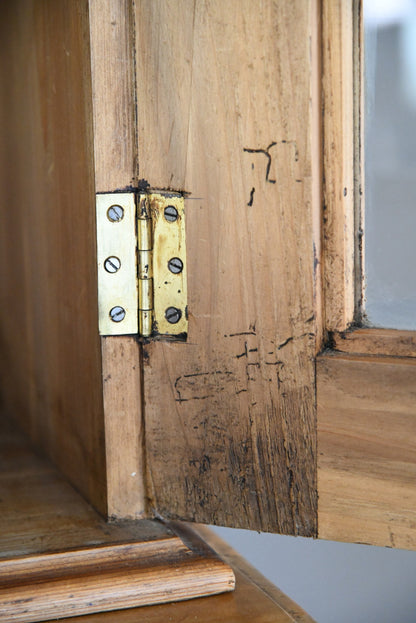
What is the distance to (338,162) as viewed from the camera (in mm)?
542

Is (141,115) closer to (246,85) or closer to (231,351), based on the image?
(246,85)

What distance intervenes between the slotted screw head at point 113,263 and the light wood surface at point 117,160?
0.20 feet

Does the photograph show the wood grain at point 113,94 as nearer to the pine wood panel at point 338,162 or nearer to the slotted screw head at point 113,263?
the slotted screw head at point 113,263

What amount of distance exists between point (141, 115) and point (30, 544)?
40 centimetres

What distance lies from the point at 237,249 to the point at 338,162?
0.11m

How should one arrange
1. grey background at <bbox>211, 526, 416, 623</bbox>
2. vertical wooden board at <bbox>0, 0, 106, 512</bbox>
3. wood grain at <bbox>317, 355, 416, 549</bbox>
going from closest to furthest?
wood grain at <bbox>317, 355, 416, 549</bbox>
vertical wooden board at <bbox>0, 0, 106, 512</bbox>
grey background at <bbox>211, 526, 416, 623</bbox>

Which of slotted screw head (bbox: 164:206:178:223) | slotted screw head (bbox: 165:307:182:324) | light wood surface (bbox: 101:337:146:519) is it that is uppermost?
slotted screw head (bbox: 164:206:178:223)

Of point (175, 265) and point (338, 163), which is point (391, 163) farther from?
point (175, 265)

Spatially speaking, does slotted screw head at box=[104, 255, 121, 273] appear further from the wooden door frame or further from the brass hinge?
the wooden door frame

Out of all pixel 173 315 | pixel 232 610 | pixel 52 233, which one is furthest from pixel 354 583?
pixel 52 233

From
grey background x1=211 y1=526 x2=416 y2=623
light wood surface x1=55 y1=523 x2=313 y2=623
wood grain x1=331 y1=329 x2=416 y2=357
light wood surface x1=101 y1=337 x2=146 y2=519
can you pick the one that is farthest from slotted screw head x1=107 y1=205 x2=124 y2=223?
grey background x1=211 y1=526 x2=416 y2=623

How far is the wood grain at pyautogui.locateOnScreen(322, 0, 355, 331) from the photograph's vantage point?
1.74 feet

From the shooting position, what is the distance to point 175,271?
0.59 metres

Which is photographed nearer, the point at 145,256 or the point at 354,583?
Answer: the point at 145,256
